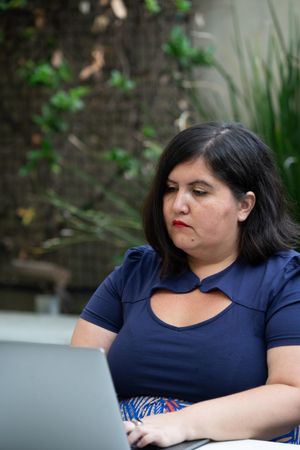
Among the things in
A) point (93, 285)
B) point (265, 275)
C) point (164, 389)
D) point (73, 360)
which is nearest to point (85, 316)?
point (164, 389)

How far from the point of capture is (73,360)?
1.39 m

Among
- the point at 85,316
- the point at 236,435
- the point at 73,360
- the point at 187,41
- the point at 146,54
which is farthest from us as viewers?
the point at 146,54

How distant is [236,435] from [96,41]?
3752mm

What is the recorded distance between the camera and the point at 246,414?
66.3 inches

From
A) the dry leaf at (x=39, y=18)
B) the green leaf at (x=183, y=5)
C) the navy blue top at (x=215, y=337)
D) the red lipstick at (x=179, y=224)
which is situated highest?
the dry leaf at (x=39, y=18)

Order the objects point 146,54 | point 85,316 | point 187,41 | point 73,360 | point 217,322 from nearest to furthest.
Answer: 1. point 73,360
2. point 217,322
3. point 85,316
4. point 187,41
5. point 146,54

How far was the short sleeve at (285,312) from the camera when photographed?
5.82ft

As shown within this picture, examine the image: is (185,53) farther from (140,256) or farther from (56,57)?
(140,256)

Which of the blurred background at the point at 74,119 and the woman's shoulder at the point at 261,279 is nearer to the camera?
the woman's shoulder at the point at 261,279

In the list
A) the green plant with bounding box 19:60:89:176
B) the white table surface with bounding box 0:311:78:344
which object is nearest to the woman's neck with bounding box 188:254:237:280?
the white table surface with bounding box 0:311:78:344

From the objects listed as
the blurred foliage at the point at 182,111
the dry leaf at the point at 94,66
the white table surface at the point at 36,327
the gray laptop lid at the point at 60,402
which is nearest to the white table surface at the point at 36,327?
the white table surface at the point at 36,327

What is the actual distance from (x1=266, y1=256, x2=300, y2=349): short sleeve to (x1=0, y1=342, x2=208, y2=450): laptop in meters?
0.48

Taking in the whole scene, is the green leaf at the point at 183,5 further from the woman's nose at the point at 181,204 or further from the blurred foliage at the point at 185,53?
the woman's nose at the point at 181,204

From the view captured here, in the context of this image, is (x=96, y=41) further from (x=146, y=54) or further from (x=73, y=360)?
(x=73, y=360)
